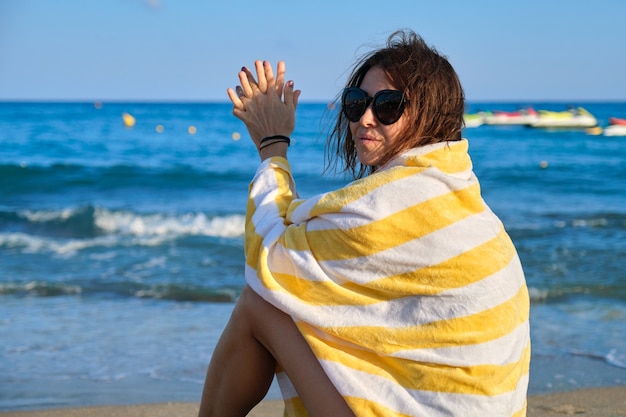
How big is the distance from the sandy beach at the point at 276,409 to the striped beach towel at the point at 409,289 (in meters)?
1.62

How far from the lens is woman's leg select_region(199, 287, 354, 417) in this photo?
193cm

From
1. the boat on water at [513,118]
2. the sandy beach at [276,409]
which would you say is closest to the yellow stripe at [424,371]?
the sandy beach at [276,409]

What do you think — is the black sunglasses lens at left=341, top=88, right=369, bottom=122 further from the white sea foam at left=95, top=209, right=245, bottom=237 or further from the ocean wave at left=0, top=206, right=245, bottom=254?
the white sea foam at left=95, top=209, right=245, bottom=237

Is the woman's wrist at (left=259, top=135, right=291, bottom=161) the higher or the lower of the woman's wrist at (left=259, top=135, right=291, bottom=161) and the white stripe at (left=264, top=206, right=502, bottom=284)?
the higher

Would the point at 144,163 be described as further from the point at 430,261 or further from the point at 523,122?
the point at 523,122

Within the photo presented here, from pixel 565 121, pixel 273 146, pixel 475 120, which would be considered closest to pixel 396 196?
pixel 273 146

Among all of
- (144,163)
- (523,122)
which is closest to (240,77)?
(144,163)

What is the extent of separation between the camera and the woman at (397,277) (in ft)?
5.92

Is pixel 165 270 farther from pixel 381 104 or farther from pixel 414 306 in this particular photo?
pixel 414 306

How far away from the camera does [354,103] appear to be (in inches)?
82.0

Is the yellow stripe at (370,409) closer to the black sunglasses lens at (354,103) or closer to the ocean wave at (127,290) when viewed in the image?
the black sunglasses lens at (354,103)

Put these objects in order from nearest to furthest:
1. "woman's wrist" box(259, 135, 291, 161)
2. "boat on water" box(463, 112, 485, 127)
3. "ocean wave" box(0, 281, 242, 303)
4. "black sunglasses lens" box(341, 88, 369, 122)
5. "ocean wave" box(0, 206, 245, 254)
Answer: "black sunglasses lens" box(341, 88, 369, 122), "woman's wrist" box(259, 135, 291, 161), "ocean wave" box(0, 281, 242, 303), "ocean wave" box(0, 206, 245, 254), "boat on water" box(463, 112, 485, 127)

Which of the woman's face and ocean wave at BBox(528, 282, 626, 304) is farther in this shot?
ocean wave at BBox(528, 282, 626, 304)

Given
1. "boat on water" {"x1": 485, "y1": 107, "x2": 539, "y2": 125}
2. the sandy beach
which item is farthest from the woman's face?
"boat on water" {"x1": 485, "y1": 107, "x2": 539, "y2": 125}
